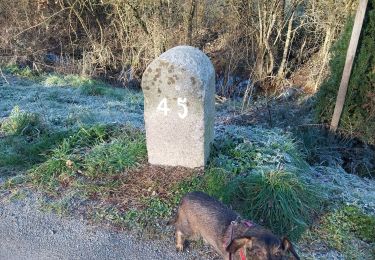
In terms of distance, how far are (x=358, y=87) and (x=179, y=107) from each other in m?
3.27

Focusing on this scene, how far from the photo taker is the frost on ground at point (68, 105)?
7020 mm

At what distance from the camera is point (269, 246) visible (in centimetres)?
304

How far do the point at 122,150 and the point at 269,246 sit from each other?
301 centimetres

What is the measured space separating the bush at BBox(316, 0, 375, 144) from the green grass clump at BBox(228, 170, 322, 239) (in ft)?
7.14

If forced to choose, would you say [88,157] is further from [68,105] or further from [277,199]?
[68,105]

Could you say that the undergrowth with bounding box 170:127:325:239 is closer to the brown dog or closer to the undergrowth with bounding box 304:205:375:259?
the undergrowth with bounding box 304:205:375:259

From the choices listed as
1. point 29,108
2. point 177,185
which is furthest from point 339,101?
point 29,108

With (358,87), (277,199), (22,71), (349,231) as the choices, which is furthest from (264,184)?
(22,71)

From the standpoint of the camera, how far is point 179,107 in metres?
4.87

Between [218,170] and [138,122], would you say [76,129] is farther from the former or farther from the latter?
[218,170]

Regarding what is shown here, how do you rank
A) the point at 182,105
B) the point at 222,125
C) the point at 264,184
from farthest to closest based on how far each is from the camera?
1. the point at 222,125
2. the point at 182,105
3. the point at 264,184

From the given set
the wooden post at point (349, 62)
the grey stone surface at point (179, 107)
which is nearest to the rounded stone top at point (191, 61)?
the grey stone surface at point (179, 107)

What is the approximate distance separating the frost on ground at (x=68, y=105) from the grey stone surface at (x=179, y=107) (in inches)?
60.5

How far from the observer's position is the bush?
625cm
